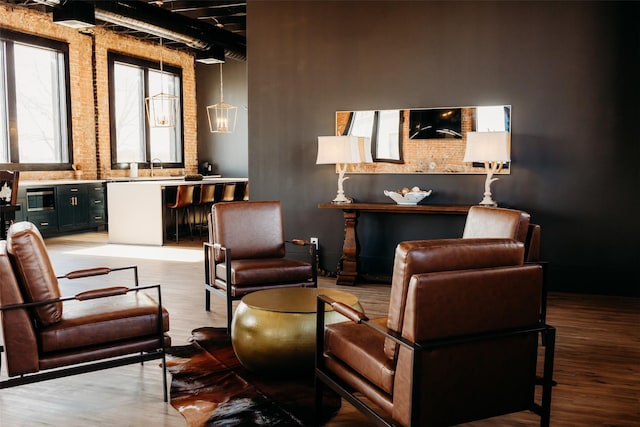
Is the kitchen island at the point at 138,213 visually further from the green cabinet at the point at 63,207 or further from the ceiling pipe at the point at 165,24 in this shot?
the ceiling pipe at the point at 165,24

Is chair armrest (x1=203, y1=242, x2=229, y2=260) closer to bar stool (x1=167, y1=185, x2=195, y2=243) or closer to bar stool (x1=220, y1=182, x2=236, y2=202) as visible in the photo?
bar stool (x1=167, y1=185, x2=195, y2=243)

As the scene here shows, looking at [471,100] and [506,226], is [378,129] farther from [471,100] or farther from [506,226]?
[506,226]

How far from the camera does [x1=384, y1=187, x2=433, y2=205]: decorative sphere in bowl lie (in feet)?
19.1

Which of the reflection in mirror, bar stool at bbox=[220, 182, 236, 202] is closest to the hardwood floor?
the reflection in mirror

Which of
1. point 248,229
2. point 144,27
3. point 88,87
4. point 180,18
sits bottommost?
point 248,229

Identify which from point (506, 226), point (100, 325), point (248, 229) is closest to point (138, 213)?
point (248, 229)

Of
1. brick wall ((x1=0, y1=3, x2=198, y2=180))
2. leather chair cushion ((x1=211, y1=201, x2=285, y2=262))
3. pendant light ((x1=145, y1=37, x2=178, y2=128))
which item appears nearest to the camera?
leather chair cushion ((x1=211, y1=201, x2=285, y2=262))

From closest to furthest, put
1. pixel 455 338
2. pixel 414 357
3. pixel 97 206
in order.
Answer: pixel 414 357
pixel 455 338
pixel 97 206

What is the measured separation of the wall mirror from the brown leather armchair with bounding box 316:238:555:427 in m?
3.72

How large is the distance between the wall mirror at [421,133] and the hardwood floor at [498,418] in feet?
4.82

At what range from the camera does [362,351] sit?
96.0 inches

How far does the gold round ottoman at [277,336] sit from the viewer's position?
10.3 feet

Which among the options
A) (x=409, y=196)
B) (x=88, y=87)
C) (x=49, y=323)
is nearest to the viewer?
(x=49, y=323)

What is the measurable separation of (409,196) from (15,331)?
159 inches
